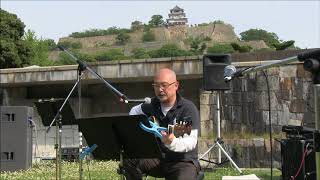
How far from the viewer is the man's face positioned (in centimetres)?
499

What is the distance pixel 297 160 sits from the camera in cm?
686

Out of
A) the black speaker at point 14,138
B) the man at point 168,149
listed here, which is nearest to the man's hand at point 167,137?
the man at point 168,149

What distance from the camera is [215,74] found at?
9445 millimetres

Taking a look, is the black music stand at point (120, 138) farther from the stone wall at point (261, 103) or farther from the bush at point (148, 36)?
the bush at point (148, 36)

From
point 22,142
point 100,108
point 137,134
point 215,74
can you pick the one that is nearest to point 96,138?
point 137,134

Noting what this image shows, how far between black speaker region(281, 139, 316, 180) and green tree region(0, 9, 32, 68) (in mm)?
21212

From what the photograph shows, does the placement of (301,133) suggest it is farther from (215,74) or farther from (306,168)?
(215,74)

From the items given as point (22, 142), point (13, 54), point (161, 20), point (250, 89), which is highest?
point (161, 20)

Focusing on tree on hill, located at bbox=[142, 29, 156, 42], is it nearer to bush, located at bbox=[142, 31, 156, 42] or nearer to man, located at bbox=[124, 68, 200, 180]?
bush, located at bbox=[142, 31, 156, 42]

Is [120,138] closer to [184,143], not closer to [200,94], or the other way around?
[184,143]

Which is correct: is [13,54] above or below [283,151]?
above

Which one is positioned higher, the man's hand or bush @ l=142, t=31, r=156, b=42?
bush @ l=142, t=31, r=156, b=42

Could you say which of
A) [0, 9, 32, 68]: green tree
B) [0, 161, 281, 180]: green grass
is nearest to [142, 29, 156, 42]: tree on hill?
[0, 9, 32, 68]: green tree

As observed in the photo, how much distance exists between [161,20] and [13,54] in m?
85.3
